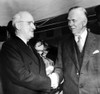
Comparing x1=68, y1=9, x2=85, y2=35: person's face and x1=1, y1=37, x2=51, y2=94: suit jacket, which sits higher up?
x1=68, y1=9, x2=85, y2=35: person's face

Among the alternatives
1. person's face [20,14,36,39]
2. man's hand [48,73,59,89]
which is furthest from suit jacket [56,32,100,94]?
person's face [20,14,36,39]

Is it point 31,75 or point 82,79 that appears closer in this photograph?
point 31,75

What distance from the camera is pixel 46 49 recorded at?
317cm

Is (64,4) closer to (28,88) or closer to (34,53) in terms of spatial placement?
(34,53)

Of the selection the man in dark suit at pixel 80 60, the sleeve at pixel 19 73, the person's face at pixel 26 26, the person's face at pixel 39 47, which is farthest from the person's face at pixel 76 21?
the person's face at pixel 39 47

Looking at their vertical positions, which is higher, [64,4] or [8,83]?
[64,4]

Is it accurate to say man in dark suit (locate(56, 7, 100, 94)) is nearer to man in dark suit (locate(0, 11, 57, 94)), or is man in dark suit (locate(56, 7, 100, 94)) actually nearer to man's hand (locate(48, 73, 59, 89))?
man's hand (locate(48, 73, 59, 89))

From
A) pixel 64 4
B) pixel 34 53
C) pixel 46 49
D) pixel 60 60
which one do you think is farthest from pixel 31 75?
pixel 46 49

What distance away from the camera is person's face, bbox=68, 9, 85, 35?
6.84ft

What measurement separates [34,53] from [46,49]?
3.40ft

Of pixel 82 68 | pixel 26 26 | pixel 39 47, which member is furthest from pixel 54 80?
pixel 39 47

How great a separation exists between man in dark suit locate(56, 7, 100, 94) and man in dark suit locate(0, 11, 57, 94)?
0.74 ft

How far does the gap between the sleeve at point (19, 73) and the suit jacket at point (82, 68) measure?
28 centimetres

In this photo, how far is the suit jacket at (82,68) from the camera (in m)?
2.01
